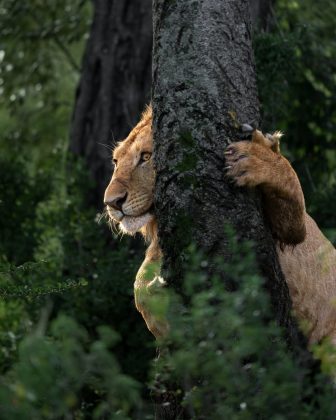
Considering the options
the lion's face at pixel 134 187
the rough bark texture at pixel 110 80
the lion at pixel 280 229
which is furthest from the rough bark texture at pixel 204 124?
the rough bark texture at pixel 110 80

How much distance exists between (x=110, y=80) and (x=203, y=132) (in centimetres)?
541

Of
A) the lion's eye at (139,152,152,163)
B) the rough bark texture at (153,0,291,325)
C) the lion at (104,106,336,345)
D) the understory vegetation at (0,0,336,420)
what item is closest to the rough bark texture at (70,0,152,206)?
the understory vegetation at (0,0,336,420)

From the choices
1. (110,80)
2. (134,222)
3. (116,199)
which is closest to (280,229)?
(134,222)

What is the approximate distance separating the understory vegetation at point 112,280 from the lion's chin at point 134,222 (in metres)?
0.44

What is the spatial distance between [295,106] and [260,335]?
6916 millimetres

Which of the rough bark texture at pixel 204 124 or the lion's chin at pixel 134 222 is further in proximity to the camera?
the lion's chin at pixel 134 222

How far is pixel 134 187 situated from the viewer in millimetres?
5590

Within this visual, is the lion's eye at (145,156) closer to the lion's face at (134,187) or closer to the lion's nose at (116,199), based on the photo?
the lion's face at (134,187)

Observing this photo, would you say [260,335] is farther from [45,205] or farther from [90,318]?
[45,205]

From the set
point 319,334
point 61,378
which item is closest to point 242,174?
point 319,334

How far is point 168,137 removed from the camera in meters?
4.77

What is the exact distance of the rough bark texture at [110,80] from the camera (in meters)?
9.72

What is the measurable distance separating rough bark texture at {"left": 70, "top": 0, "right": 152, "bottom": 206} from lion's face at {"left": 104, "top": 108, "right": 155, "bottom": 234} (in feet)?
12.4

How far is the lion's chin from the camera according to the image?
557 cm
